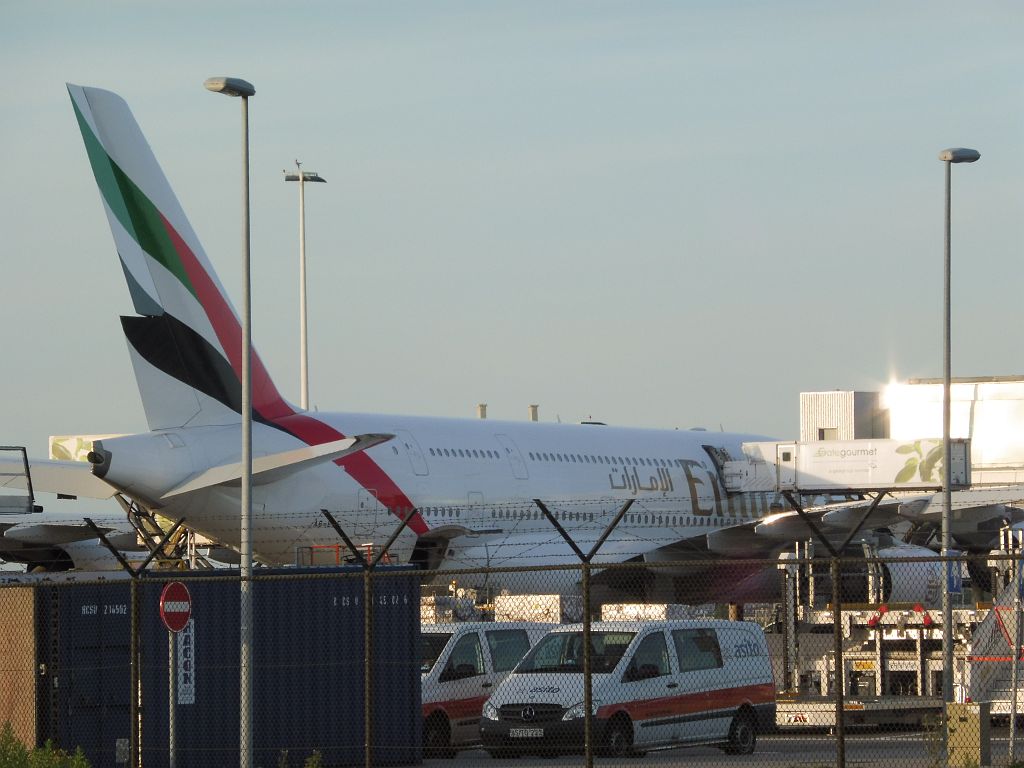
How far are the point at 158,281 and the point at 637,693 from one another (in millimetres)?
14209

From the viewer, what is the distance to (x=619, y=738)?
62.3 ft

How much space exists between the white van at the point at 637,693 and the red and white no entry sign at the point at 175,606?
4.01 m

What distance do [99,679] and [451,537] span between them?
49.2 ft

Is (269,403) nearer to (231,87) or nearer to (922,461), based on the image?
(231,87)

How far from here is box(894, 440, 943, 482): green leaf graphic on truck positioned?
125 feet

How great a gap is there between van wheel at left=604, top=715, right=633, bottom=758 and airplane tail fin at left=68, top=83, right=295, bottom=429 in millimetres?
13408

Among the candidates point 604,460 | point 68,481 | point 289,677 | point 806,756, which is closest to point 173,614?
point 289,677

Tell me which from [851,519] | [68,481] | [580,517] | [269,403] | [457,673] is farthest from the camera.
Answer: [580,517]

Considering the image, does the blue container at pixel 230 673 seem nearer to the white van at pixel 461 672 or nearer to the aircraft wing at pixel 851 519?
the white van at pixel 461 672

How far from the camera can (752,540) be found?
37031 millimetres

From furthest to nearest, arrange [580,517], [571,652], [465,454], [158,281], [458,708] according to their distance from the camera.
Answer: [580,517], [465,454], [158,281], [458,708], [571,652]

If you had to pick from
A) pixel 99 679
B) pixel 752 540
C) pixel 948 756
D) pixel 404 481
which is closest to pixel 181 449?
pixel 404 481

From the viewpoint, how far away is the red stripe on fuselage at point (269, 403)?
30.7m

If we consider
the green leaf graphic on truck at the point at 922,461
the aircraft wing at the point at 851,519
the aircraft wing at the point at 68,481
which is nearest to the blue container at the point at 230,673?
the aircraft wing at the point at 68,481
